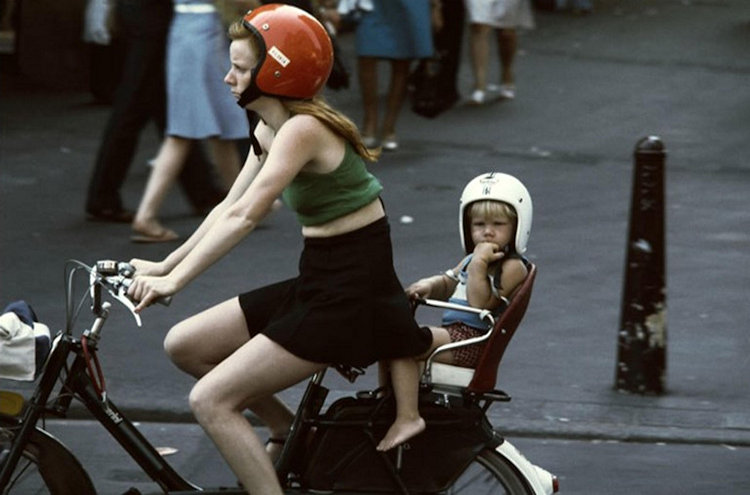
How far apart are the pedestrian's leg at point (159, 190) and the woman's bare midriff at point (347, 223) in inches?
195

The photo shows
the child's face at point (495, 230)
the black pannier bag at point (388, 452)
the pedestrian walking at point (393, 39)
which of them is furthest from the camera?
the pedestrian walking at point (393, 39)

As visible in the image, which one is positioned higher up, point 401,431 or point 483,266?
point 483,266

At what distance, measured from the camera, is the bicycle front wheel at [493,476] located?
17.1ft

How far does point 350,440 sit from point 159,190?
5041 millimetres

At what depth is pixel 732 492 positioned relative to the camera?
6.30m

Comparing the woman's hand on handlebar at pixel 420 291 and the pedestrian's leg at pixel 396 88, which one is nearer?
the woman's hand on handlebar at pixel 420 291

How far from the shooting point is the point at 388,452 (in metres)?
5.15

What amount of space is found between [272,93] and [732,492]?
2487 millimetres

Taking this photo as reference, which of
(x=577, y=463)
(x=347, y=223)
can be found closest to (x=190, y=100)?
(x=577, y=463)

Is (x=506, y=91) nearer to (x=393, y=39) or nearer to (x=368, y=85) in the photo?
(x=368, y=85)

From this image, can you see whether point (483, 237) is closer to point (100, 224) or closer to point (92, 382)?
point (92, 382)

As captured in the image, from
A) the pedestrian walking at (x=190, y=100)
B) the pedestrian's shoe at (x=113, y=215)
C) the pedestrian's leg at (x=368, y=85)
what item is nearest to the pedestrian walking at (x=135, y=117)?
the pedestrian's shoe at (x=113, y=215)

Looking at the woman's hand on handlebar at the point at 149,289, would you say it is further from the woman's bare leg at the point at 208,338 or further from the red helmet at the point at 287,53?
the red helmet at the point at 287,53

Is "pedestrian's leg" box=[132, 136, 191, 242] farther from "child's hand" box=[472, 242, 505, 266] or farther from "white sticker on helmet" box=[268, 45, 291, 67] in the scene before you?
"white sticker on helmet" box=[268, 45, 291, 67]
